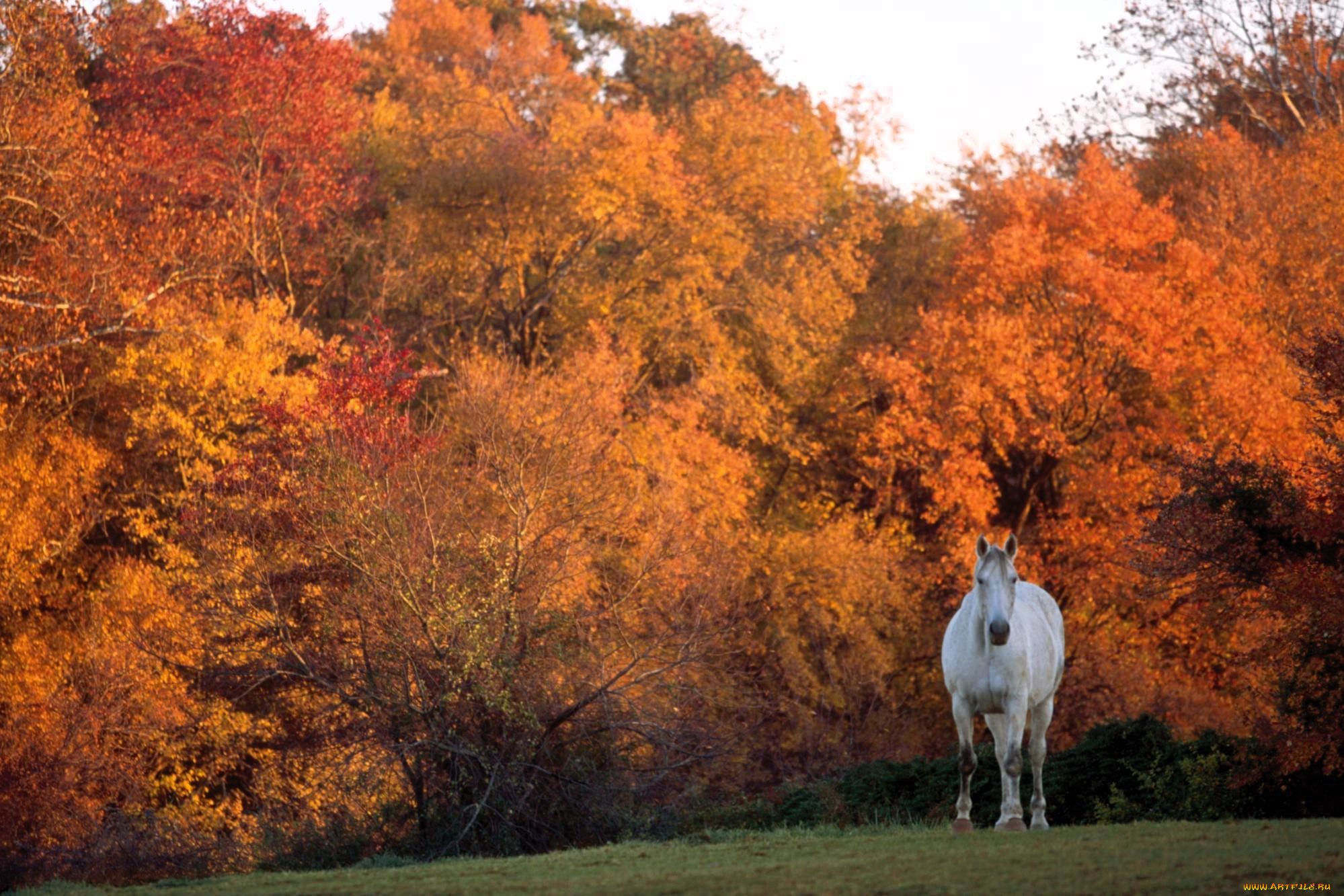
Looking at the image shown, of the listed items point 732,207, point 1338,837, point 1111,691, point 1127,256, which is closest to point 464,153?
point 732,207

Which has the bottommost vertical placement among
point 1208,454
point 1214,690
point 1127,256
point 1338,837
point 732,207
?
point 1214,690

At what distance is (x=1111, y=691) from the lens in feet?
102

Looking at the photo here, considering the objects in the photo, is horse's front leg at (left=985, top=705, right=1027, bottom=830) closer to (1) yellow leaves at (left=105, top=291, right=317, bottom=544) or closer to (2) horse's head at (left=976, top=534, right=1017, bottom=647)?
(2) horse's head at (left=976, top=534, right=1017, bottom=647)

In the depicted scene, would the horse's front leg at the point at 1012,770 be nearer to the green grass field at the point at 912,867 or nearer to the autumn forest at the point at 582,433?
the green grass field at the point at 912,867

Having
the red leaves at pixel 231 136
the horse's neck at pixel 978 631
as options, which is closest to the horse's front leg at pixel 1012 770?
the horse's neck at pixel 978 631

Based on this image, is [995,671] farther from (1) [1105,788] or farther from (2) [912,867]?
(1) [1105,788]

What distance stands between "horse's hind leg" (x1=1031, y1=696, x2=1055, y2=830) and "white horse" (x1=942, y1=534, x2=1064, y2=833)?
0.01m

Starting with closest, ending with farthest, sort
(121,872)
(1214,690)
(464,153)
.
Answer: (121,872) → (1214,690) → (464,153)

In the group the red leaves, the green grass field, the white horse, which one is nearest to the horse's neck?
the white horse

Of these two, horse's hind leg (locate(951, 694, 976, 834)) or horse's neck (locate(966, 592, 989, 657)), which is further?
horse's neck (locate(966, 592, 989, 657))

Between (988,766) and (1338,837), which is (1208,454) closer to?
(988,766)

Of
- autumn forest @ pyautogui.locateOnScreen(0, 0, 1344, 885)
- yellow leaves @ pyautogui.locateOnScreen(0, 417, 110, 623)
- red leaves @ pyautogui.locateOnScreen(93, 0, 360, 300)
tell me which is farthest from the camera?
red leaves @ pyautogui.locateOnScreen(93, 0, 360, 300)

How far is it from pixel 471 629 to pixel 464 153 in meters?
24.4

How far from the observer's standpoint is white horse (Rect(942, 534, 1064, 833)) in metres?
11.7
